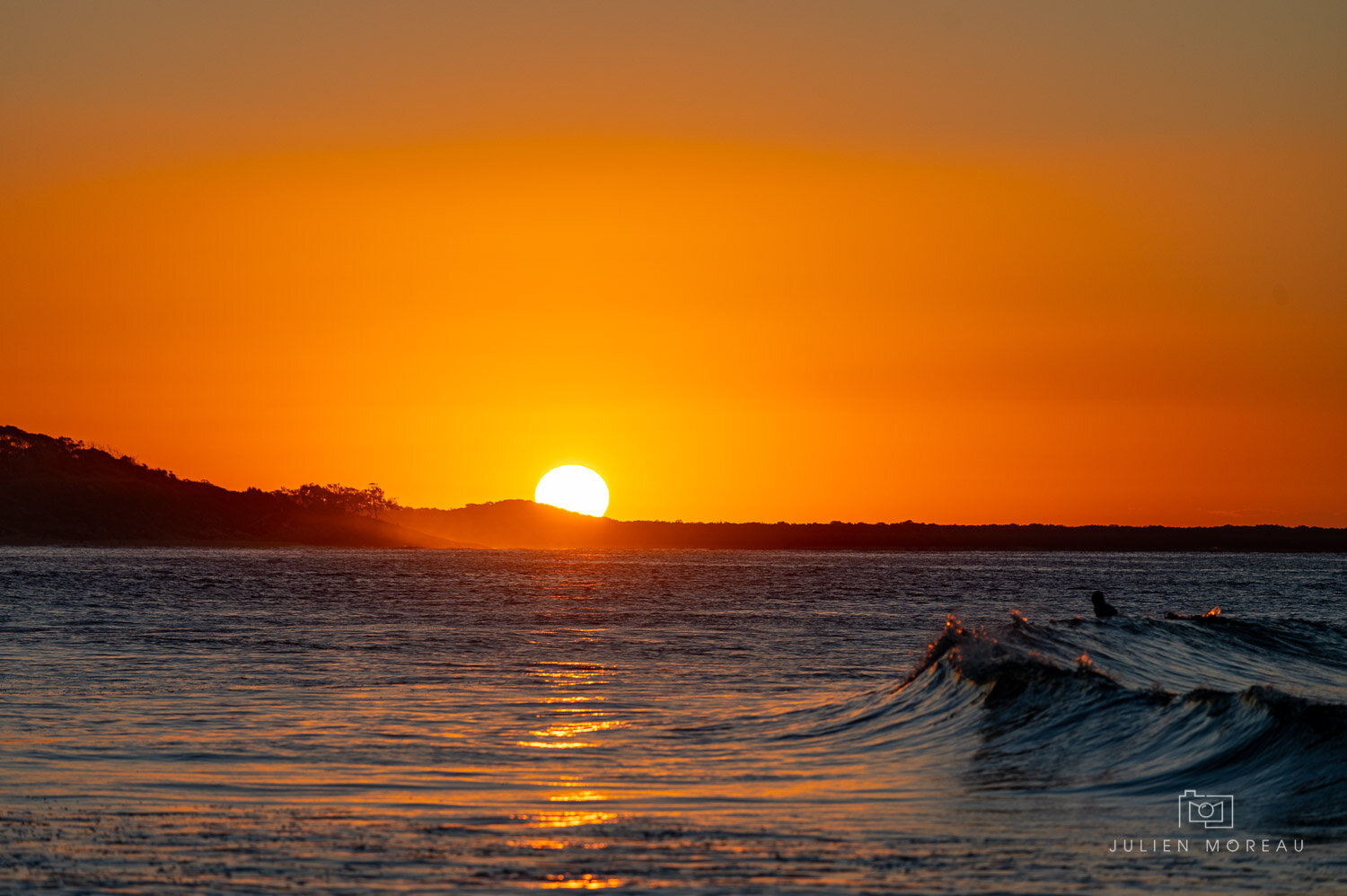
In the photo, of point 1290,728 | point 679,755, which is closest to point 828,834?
point 679,755

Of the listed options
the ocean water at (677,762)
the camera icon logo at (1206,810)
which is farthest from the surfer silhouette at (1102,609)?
the camera icon logo at (1206,810)

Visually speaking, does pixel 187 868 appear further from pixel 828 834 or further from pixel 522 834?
pixel 828 834

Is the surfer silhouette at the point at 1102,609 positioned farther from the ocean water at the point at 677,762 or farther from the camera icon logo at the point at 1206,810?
the camera icon logo at the point at 1206,810

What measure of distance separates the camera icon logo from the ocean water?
1.9 inches

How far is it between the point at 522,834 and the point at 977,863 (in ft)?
13.8

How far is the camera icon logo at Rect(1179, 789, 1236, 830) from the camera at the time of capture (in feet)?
46.8

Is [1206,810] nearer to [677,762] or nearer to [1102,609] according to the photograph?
[677,762]

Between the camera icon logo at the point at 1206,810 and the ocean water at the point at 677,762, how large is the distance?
0.05 meters

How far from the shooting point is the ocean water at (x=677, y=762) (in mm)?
11914

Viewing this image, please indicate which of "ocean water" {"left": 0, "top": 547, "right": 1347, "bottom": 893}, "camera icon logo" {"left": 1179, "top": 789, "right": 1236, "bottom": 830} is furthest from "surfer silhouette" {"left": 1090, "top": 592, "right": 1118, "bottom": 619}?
"camera icon logo" {"left": 1179, "top": 789, "right": 1236, "bottom": 830}

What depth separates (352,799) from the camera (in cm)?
1484

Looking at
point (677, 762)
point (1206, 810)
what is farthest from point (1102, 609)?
point (1206, 810)

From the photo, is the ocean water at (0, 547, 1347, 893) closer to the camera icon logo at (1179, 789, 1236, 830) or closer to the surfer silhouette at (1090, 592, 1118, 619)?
the camera icon logo at (1179, 789, 1236, 830)

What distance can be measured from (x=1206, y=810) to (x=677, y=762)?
6306 mm
